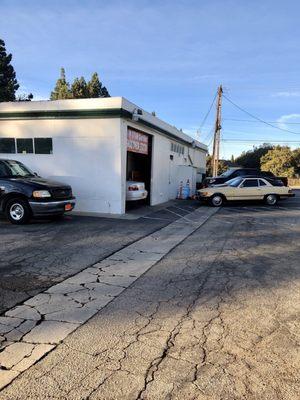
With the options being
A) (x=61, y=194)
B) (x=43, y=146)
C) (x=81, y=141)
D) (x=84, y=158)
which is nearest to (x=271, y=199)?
(x=84, y=158)

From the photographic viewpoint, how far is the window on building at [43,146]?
1426cm

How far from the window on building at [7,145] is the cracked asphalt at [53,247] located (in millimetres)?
4533

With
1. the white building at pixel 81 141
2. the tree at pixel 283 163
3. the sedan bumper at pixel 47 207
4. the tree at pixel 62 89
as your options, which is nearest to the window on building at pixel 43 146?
the white building at pixel 81 141

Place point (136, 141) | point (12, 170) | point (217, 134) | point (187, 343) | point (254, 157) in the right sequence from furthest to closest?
point (254, 157) < point (217, 134) < point (136, 141) < point (12, 170) < point (187, 343)

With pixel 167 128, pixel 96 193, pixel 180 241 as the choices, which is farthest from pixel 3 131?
pixel 180 241

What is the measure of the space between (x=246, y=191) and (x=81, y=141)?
913cm

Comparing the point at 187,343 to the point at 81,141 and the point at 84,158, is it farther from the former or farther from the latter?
the point at 81,141

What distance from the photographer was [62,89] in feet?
142

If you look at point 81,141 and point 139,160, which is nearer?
point 81,141

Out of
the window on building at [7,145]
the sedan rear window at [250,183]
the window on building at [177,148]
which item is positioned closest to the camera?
the window on building at [7,145]

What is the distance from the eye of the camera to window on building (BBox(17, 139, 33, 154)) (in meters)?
14.6

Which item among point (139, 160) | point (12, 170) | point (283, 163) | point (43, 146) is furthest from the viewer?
point (283, 163)

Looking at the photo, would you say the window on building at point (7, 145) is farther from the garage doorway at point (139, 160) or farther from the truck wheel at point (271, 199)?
the truck wheel at point (271, 199)

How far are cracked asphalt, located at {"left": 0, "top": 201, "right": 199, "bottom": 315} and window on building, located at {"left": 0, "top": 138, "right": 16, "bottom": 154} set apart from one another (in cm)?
453
